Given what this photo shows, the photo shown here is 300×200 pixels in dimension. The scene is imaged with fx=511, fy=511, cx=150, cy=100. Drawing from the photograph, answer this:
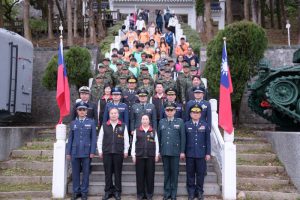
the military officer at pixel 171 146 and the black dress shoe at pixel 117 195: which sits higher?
the military officer at pixel 171 146

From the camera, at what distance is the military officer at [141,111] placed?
918 cm

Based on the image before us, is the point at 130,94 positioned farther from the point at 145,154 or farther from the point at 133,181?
the point at 145,154

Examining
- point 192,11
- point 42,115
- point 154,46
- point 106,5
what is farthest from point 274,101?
point 106,5

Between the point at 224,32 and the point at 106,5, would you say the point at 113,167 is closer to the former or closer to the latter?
the point at 224,32

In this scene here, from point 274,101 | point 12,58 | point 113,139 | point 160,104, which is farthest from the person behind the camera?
point 12,58

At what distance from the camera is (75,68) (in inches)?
602

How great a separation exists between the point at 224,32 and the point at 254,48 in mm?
922

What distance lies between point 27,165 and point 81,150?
246 cm

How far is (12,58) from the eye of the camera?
1314cm

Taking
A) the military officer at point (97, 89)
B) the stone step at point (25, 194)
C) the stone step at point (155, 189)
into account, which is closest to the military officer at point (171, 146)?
the stone step at point (155, 189)

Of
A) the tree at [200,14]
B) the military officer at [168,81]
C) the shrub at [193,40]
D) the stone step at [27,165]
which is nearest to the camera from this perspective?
the stone step at [27,165]

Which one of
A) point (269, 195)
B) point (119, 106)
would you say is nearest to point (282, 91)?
point (269, 195)

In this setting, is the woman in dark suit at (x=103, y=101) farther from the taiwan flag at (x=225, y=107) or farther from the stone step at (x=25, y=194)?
the taiwan flag at (x=225, y=107)

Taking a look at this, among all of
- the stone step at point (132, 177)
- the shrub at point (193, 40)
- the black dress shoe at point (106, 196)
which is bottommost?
the black dress shoe at point (106, 196)
